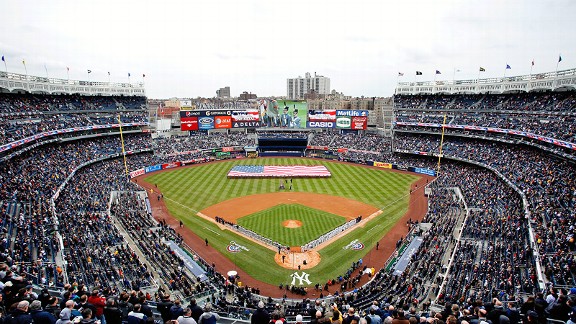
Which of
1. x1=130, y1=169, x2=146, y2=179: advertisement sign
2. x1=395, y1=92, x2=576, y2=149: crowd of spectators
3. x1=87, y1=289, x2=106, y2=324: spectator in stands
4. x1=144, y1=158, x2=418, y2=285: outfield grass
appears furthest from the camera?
x1=130, y1=169, x2=146, y2=179: advertisement sign

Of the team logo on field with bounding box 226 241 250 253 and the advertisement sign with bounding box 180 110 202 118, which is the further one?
the advertisement sign with bounding box 180 110 202 118

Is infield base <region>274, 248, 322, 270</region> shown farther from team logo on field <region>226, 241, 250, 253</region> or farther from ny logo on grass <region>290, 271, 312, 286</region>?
team logo on field <region>226, 241, 250, 253</region>

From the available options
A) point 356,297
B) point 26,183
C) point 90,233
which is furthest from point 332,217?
point 26,183

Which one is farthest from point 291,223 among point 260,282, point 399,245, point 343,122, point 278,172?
point 343,122

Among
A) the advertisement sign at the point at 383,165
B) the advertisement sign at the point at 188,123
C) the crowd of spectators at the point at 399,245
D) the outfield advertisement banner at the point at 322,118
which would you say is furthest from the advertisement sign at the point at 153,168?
the advertisement sign at the point at 383,165

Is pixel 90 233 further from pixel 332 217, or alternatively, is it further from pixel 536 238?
pixel 536 238

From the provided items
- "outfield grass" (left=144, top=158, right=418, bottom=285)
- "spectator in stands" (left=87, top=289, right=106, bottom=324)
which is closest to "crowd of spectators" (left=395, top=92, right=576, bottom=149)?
"outfield grass" (left=144, top=158, right=418, bottom=285)
